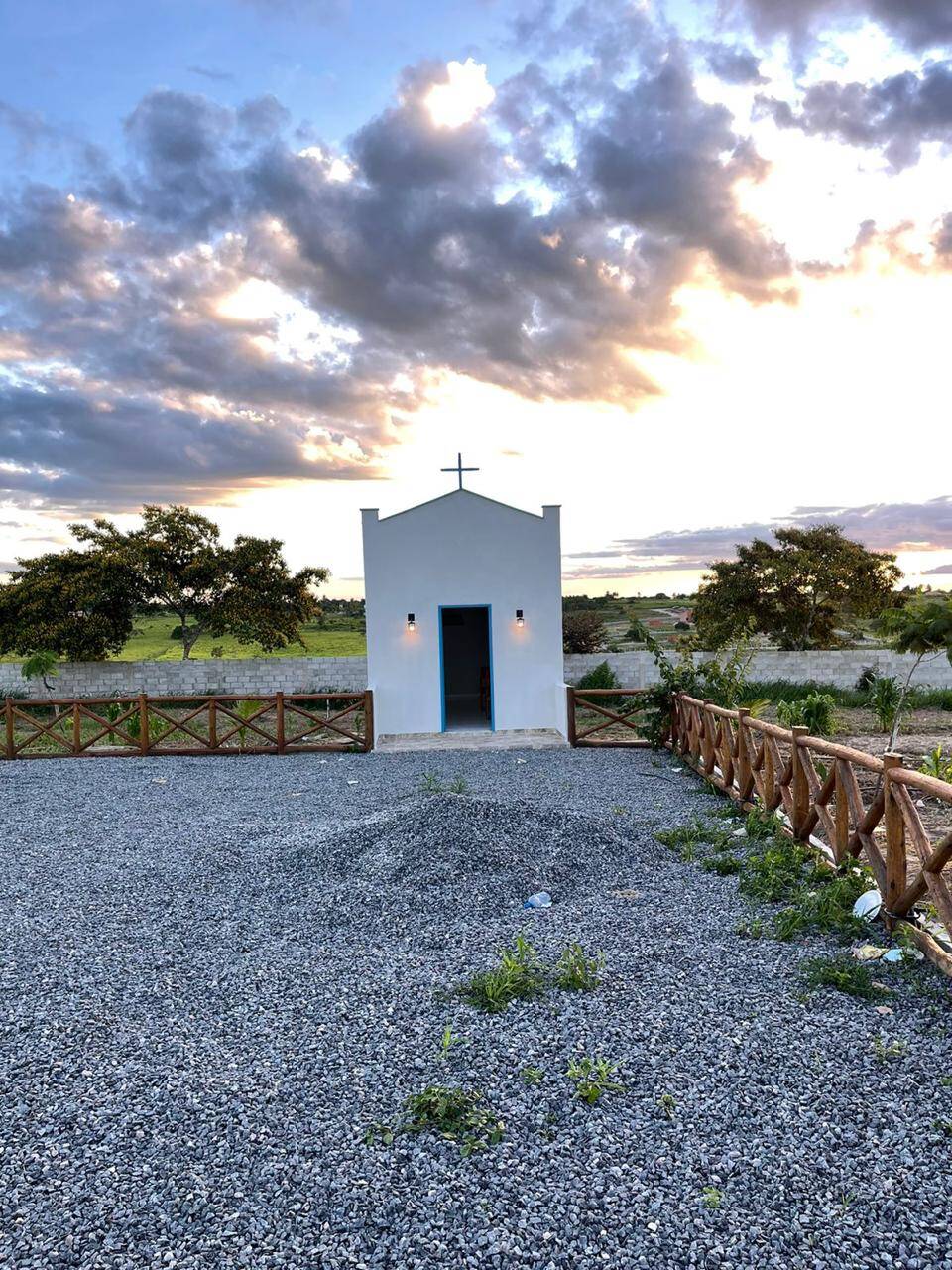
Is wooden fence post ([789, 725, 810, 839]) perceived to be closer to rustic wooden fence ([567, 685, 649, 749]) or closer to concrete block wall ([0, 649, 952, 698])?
rustic wooden fence ([567, 685, 649, 749])

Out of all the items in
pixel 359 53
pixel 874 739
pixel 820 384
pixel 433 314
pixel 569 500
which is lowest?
pixel 874 739

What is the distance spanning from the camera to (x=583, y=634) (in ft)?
62.4

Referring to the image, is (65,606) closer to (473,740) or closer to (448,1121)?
(473,740)

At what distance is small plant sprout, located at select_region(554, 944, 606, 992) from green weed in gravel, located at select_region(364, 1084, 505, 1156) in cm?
94

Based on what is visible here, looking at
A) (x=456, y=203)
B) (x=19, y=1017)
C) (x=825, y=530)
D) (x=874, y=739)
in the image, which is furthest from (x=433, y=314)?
(x=825, y=530)

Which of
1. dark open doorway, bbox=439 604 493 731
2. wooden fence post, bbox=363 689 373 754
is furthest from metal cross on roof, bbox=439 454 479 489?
dark open doorway, bbox=439 604 493 731

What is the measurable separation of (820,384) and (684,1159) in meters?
10.6

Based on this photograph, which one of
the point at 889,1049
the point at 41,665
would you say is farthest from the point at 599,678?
the point at 889,1049

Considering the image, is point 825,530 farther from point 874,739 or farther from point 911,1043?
point 911,1043

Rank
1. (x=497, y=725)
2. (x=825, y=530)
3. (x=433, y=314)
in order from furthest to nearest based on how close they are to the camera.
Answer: (x=825, y=530), (x=497, y=725), (x=433, y=314)

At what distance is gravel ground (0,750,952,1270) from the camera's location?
2100 mm

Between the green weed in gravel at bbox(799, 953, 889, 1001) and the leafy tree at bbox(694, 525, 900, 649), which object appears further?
the leafy tree at bbox(694, 525, 900, 649)

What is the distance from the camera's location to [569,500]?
40.6 ft

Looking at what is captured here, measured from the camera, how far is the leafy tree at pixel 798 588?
18469 mm
